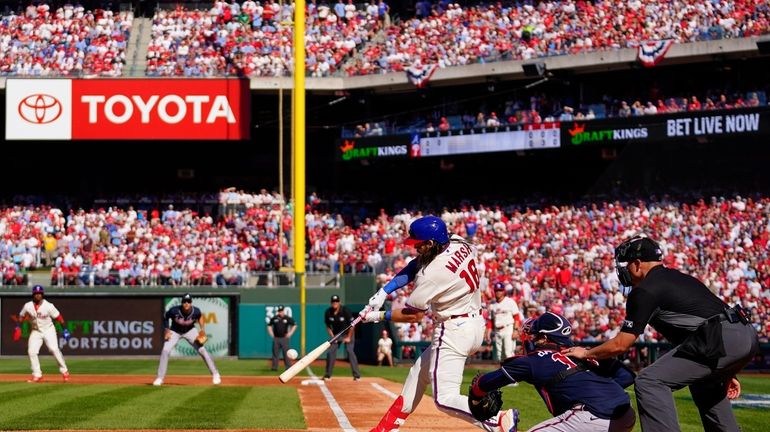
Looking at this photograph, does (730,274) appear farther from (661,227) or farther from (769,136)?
(769,136)

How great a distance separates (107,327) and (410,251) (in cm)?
1058

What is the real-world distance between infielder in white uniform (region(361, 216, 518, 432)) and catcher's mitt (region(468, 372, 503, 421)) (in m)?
0.87

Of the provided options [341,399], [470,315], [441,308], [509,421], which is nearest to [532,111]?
[341,399]

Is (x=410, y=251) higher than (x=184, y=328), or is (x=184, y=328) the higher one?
(x=410, y=251)

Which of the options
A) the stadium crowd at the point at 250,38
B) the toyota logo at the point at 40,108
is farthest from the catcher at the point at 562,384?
the toyota logo at the point at 40,108

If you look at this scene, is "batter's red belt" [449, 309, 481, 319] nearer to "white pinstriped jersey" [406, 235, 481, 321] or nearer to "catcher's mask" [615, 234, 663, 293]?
"white pinstriped jersey" [406, 235, 481, 321]

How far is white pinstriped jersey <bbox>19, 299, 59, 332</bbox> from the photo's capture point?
71.5ft

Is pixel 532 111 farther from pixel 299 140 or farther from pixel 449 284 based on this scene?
pixel 449 284

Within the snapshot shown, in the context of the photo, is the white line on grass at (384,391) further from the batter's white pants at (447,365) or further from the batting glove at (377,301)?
the batting glove at (377,301)

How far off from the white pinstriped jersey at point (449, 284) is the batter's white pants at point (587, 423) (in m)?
1.64

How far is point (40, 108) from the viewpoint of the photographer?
138 ft

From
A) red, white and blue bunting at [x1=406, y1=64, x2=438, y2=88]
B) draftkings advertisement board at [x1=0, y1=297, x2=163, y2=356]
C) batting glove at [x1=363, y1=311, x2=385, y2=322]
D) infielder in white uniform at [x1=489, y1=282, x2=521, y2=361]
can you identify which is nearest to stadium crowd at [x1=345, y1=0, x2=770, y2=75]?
red, white and blue bunting at [x1=406, y1=64, x2=438, y2=88]

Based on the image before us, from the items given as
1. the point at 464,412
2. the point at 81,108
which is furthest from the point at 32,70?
the point at 464,412

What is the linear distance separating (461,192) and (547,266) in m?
9.27
